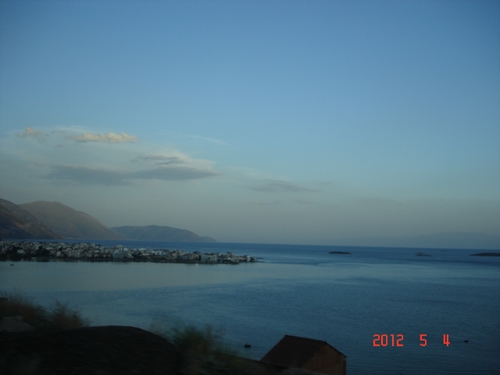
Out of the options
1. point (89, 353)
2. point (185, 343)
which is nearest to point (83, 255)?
point (185, 343)

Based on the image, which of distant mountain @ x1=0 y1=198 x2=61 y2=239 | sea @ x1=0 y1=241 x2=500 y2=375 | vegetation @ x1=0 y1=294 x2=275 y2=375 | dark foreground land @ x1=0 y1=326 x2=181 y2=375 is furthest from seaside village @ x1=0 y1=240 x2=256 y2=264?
dark foreground land @ x1=0 y1=326 x2=181 y2=375

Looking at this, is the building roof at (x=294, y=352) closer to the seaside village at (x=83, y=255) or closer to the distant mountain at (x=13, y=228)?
the seaside village at (x=83, y=255)

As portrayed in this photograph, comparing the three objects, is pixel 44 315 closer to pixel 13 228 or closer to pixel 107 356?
pixel 107 356

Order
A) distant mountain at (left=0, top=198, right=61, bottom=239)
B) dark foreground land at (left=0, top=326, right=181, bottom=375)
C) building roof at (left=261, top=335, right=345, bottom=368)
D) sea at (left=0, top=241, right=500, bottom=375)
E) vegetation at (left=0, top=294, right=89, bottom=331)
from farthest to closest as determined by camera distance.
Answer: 1. distant mountain at (left=0, top=198, right=61, bottom=239)
2. sea at (left=0, top=241, right=500, bottom=375)
3. building roof at (left=261, top=335, right=345, bottom=368)
4. vegetation at (left=0, top=294, right=89, bottom=331)
5. dark foreground land at (left=0, top=326, right=181, bottom=375)

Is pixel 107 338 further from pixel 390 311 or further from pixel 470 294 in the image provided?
pixel 470 294

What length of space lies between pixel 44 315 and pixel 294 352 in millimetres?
6448

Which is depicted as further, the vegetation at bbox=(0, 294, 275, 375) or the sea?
the sea

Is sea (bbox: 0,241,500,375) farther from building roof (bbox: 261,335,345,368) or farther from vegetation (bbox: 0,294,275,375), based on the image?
vegetation (bbox: 0,294,275,375)

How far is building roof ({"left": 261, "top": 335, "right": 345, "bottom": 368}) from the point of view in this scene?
10359mm

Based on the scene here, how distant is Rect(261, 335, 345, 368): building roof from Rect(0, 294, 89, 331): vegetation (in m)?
5.37

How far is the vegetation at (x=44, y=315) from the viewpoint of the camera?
655 centimetres

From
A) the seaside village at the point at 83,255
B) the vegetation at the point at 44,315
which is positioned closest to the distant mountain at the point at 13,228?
the seaside village at the point at 83,255

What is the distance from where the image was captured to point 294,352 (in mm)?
10820

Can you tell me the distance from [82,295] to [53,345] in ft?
91.8
